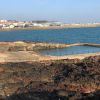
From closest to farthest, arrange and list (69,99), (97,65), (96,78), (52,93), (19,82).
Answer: (69,99) → (52,93) → (96,78) → (19,82) → (97,65)

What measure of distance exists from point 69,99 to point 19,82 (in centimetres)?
613

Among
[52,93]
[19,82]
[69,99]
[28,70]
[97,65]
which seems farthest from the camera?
[28,70]

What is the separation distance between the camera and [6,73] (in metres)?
28.1

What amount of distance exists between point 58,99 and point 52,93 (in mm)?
884

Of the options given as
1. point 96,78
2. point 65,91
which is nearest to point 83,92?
point 65,91

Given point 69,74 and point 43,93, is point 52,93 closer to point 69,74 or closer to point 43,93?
point 43,93

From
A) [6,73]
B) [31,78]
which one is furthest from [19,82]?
[6,73]

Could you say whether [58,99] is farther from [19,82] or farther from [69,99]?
[19,82]

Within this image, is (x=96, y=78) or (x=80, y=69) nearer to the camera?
(x=96, y=78)

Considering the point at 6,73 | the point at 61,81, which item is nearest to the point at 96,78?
the point at 61,81

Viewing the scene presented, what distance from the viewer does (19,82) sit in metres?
24.6

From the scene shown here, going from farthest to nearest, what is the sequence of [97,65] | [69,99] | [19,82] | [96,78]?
[97,65] → [19,82] → [96,78] → [69,99]

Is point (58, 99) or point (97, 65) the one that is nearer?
point (58, 99)

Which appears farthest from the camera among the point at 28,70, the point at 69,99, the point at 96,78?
the point at 28,70
